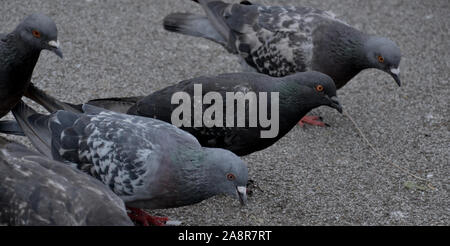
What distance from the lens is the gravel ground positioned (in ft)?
16.4

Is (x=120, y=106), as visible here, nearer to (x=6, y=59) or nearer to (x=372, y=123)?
(x=6, y=59)

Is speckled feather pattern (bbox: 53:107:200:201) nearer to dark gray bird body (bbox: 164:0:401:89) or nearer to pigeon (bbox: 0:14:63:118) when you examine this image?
pigeon (bbox: 0:14:63:118)

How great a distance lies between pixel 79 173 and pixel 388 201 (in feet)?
8.27

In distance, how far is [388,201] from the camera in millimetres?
5074

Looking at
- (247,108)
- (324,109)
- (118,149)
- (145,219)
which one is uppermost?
(118,149)

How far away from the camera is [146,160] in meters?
4.29

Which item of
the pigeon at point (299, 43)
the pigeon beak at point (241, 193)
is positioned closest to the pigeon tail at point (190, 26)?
the pigeon at point (299, 43)

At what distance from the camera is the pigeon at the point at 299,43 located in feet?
19.4

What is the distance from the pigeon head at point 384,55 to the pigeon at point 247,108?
0.92m

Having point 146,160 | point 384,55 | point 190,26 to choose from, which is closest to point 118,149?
point 146,160

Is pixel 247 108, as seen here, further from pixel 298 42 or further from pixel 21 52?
pixel 21 52

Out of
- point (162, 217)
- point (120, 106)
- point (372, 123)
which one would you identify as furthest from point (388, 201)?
point (120, 106)

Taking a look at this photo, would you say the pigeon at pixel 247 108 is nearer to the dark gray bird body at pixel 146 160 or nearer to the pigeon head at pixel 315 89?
the pigeon head at pixel 315 89

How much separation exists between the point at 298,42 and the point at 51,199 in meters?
3.16
